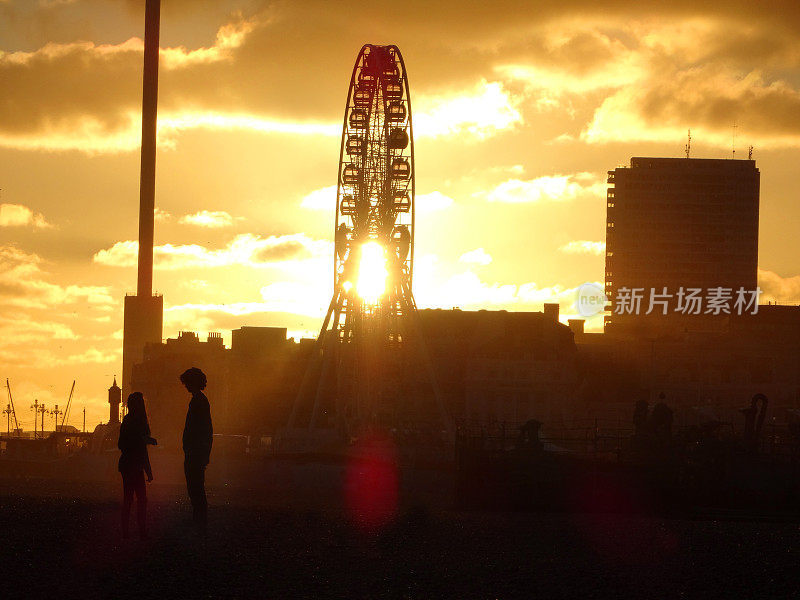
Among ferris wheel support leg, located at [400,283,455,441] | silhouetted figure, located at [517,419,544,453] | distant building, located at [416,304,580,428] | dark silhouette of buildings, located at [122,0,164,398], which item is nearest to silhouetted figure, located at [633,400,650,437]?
silhouetted figure, located at [517,419,544,453]

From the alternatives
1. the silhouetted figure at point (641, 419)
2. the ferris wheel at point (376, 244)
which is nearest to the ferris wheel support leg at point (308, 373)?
the ferris wheel at point (376, 244)

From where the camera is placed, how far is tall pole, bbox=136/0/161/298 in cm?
15350

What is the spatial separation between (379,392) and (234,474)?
2147cm

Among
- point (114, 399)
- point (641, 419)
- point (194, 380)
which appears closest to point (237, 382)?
point (114, 399)

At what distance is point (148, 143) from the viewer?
520 feet

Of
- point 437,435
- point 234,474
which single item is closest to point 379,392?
point 437,435

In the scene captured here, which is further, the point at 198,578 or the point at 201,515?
the point at 201,515

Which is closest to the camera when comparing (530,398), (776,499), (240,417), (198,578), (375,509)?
(198,578)

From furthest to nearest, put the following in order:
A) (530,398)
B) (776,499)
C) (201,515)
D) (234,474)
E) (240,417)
Result: (240,417) < (530,398) < (234,474) < (776,499) < (201,515)

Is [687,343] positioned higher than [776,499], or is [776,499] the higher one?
[687,343]

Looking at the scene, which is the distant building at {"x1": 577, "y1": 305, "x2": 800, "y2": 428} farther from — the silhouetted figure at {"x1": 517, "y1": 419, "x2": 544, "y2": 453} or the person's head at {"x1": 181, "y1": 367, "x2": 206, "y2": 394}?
the person's head at {"x1": 181, "y1": 367, "x2": 206, "y2": 394}

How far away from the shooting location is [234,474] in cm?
6206

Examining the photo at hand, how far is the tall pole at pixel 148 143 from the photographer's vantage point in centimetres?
15350

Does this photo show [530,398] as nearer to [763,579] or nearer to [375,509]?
[375,509]
